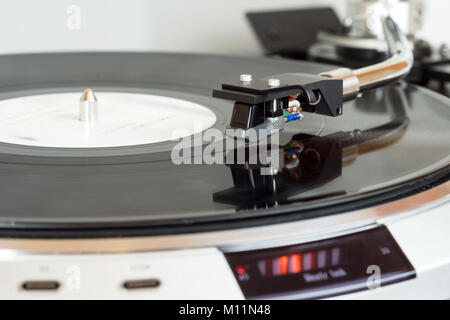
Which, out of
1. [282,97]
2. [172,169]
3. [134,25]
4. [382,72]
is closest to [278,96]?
[282,97]

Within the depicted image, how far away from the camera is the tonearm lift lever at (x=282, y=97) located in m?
0.72

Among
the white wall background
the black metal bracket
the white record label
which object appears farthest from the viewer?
the white wall background

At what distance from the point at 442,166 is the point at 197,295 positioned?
0.90 feet

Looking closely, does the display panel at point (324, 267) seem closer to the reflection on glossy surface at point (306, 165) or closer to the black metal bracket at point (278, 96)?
the reflection on glossy surface at point (306, 165)

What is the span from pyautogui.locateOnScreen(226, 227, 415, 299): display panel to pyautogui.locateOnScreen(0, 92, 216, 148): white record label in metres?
0.28

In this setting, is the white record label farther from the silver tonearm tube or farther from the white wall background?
the white wall background

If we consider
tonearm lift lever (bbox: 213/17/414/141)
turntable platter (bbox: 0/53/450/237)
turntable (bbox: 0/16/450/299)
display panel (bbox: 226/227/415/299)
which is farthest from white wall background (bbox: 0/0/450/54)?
display panel (bbox: 226/227/415/299)

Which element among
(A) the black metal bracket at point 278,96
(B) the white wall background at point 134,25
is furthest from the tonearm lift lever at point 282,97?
(B) the white wall background at point 134,25

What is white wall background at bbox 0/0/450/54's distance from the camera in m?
1.45

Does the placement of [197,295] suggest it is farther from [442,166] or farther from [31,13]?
[31,13]

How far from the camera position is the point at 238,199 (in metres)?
0.60

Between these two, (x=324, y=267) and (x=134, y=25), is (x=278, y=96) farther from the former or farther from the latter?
(x=134, y=25)

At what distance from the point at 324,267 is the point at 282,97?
21 centimetres

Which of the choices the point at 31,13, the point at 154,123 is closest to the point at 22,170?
the point at 154,123
